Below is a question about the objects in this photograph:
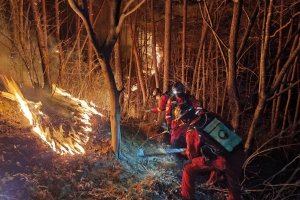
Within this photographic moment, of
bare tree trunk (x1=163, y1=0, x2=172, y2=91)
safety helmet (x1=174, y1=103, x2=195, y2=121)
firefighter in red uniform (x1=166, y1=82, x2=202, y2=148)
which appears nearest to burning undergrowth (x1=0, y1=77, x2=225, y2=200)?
firefighter in red uniform (x1=166, y1=82, x2=202, y2=148)

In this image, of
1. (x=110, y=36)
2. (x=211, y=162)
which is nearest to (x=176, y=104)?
(x=211, y=162)

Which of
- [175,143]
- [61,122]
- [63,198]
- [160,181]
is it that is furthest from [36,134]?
[175,143]

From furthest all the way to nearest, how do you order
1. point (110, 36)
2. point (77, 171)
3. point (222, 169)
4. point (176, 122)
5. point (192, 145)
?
point (176, 122)
point (192, 145)
point (110, 36)
point (77, 171)
point (222, 169)

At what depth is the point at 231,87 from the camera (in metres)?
6.29

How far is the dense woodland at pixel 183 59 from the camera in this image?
5805 millimetres

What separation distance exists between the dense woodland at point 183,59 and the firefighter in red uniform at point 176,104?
0.96 m

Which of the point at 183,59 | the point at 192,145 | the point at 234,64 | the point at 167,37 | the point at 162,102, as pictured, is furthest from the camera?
the point at 183,59

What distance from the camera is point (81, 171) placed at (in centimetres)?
520

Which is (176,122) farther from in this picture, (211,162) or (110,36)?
(110,36)

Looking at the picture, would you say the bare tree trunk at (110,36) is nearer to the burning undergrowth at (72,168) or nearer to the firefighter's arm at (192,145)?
the burning undergrowth at (72,168)

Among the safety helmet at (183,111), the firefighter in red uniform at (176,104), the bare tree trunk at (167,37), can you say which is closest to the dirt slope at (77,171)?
the firefighter in red uniform at (176,104)

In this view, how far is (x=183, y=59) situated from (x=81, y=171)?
8.06 metres

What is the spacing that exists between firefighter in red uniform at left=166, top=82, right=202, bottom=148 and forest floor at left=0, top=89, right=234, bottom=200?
25.3 inches

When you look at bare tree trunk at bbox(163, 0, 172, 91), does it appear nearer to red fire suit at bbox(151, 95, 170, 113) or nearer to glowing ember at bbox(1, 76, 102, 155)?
red fire suit at bbox(151, 95, 170, 113)
